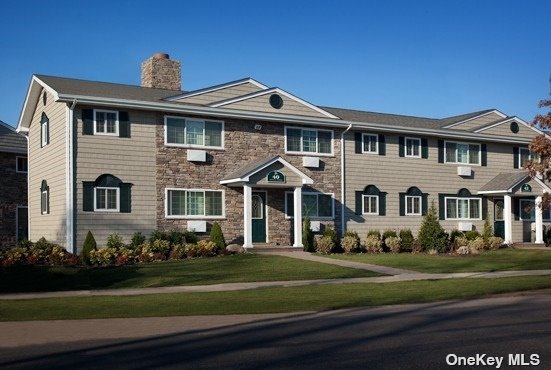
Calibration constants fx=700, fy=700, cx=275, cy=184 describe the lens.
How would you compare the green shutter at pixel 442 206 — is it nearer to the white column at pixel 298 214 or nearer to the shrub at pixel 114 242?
the white column at pixel 298 214

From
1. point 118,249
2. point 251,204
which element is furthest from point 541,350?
point 251,204

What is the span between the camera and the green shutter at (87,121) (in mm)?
24516

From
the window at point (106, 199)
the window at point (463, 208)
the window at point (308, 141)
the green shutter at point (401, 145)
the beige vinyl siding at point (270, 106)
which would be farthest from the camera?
the window at point (463, 208)

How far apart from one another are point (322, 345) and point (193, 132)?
18177 millimetres

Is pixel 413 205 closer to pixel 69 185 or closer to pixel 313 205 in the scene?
pixel 313 205

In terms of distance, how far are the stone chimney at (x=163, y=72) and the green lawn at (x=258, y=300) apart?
16204 mm

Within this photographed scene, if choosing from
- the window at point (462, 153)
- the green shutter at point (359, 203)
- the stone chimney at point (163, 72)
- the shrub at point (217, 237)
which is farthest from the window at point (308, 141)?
the window at point (462, 153)

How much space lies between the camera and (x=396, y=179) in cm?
3141

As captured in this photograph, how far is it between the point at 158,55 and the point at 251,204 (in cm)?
832

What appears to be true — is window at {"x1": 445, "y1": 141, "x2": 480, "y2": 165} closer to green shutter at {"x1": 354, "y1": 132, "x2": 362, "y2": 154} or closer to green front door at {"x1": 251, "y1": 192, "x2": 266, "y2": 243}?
green shutter at {"x1": 354, "y1": 132, "x2": 362, "y2": 154}

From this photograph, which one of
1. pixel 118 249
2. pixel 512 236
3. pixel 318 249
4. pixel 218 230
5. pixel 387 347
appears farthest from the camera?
pixel 512 236

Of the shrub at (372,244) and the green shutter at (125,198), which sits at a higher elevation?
the green shutter at (125,198)

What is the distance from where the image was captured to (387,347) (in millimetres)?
9289

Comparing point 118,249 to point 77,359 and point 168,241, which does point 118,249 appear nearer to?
point 168,241
